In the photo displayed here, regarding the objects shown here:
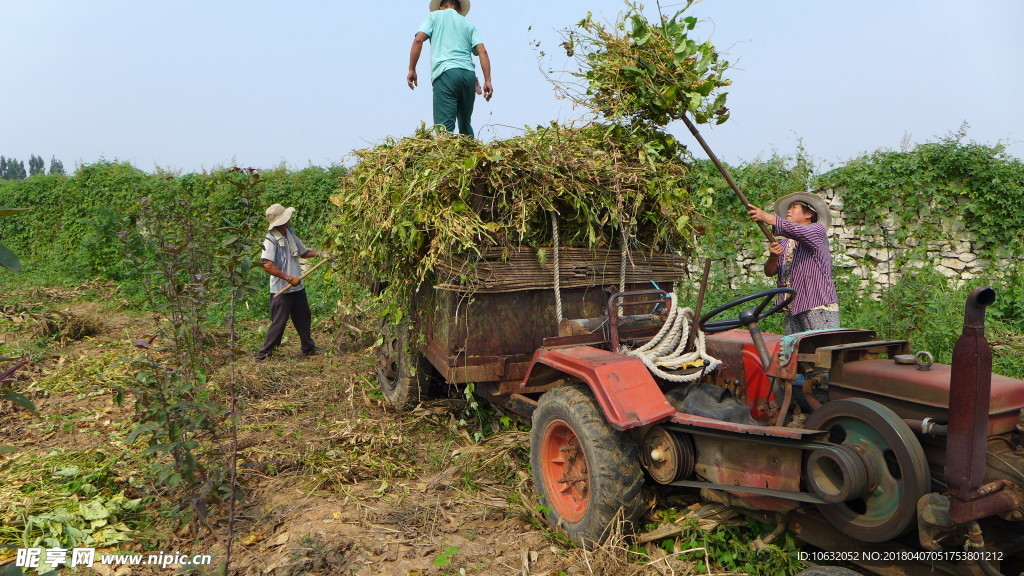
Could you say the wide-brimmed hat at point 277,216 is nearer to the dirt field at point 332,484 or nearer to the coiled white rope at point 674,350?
the dirt field at point 332,484

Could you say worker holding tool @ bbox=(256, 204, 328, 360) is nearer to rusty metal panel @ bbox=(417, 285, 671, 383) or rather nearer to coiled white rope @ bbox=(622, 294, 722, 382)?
rusty metal panel @ bbox=(417, 285, 671, 383)

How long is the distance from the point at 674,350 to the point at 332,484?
7.72 feet

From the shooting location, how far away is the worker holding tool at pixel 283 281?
706 cm

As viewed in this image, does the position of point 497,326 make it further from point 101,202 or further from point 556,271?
point 101,202

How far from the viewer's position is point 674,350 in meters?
3.51

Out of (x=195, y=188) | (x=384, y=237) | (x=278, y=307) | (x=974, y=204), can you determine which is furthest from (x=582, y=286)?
(x=195, y=188)

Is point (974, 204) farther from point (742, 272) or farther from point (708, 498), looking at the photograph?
point (708, 498)

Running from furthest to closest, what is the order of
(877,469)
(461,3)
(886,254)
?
(886,254), (461,3), (877,469)

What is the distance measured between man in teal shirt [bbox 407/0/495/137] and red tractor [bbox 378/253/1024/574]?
2769mm

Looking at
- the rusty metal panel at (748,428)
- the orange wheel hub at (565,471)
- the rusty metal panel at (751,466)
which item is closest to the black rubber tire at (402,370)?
the orange wheel hub at (565,471)

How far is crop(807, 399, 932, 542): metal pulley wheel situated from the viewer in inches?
87.2

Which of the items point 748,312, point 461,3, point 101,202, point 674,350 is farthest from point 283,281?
point 101,202

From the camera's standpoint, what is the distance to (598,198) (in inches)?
155

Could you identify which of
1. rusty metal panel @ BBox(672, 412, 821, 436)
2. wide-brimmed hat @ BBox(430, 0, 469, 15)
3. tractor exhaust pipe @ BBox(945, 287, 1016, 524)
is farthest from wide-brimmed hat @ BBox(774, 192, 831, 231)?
wide-brimmed hat @ BBox(430, 0, 469, 15)
